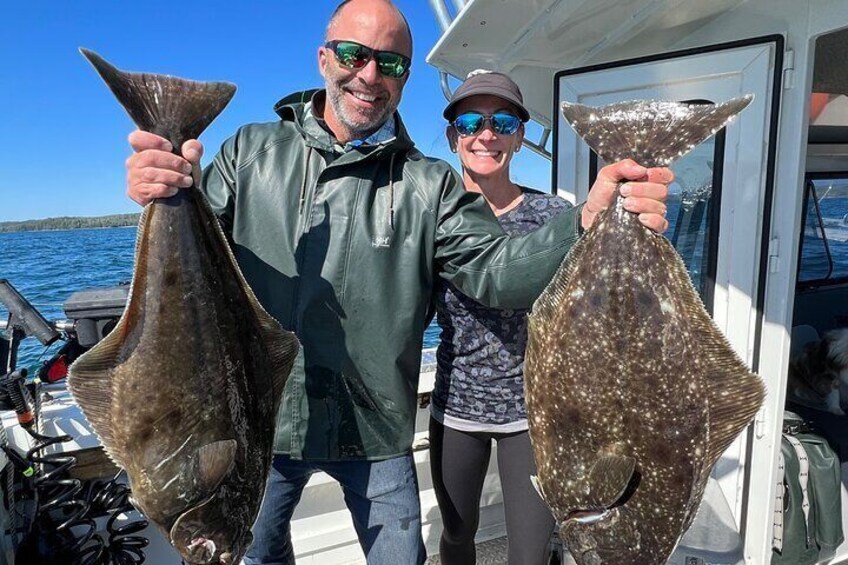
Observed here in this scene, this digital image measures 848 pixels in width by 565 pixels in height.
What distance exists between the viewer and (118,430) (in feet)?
6.09

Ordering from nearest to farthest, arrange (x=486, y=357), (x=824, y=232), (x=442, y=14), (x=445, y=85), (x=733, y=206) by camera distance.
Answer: (x=486, y=357) < (x=733, y=206) < (x=442, y=14) < (x=445, y=85) < (x=824, y=232)

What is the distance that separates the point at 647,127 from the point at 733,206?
5.74ft

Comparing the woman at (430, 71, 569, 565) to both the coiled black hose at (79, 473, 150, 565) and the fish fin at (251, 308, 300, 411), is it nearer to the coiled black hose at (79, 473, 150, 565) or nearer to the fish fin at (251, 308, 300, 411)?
the fish fin at (251, 308, 300, 411)

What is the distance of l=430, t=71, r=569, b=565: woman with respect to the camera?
2795 mm

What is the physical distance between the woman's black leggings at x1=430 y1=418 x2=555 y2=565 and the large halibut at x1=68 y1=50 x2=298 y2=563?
1.24 metres

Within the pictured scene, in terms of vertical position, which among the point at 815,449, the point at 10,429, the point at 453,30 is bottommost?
the point at 815,449

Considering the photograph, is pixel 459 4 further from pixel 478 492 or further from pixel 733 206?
pixel 478 492

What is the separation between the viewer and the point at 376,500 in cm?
254

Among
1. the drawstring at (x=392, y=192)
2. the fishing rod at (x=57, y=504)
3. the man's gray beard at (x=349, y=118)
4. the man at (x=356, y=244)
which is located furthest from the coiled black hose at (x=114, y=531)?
the man's gray beard at (x=349, y=118)

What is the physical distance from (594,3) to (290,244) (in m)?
2.34

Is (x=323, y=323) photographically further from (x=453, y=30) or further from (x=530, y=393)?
(x=453, y=30)

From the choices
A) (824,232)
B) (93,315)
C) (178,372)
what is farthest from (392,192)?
(824,232)

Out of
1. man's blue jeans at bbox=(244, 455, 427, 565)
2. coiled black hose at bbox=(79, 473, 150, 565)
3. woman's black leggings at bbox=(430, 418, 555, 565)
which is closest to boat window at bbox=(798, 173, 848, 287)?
woman's black leggings at bbox=(430, 418, 555, 565)

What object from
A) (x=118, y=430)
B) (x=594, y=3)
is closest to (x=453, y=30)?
(x=594, y=3)
